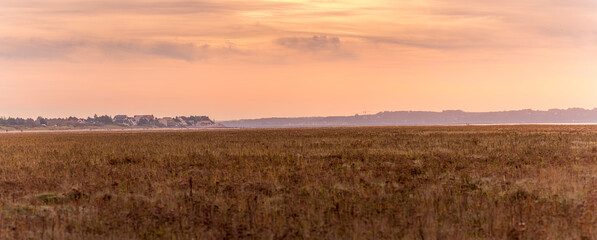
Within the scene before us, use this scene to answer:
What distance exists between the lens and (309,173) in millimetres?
19875

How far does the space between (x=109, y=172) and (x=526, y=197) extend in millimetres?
15986

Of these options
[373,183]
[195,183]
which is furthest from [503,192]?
[195,183]

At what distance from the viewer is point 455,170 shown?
813 inches

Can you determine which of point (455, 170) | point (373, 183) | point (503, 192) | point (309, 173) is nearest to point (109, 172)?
point (309, 173)

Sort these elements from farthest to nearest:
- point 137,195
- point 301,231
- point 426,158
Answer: point 426,158 < point 137,195 < point 301,231

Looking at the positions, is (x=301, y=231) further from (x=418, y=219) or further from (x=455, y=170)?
(x=455, y=170)

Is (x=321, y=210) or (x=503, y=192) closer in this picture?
(x=321, y=210)

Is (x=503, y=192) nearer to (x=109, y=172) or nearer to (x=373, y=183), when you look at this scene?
(x=373, y=183)

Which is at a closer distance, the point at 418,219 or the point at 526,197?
Answer: the point at 418,219

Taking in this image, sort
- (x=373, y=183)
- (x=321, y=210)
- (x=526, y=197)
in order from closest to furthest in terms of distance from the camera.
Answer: (x=321, y=210) < (x=526, y=197) < (x=373, y=183)

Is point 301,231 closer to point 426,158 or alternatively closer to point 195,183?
point 195,183

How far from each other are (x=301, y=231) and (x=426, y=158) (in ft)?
55.8

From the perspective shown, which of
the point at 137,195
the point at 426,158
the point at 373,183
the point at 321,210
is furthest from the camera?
the point at 426,158

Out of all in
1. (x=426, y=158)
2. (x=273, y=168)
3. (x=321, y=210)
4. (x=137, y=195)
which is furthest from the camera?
(x=426, y=158)
